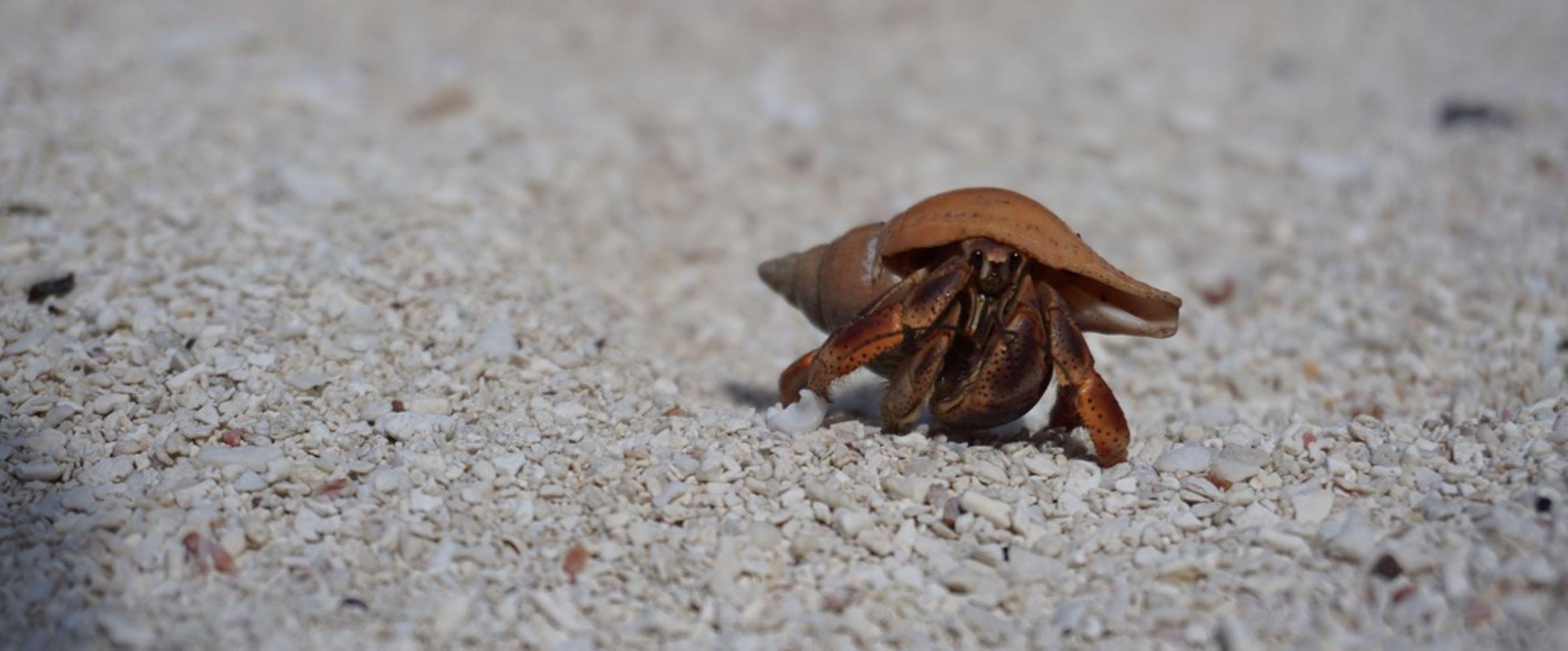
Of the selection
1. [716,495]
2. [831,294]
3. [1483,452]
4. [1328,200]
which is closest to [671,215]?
[831,294]

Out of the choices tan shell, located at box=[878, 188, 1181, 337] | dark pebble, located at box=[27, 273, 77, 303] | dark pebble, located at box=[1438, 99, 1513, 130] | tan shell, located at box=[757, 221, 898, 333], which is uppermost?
dark pebble, located at box=[1438, 99, 1513, 130]

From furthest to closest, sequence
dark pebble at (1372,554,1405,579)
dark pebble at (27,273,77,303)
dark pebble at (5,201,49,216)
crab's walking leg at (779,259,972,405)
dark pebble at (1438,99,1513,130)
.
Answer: dark pebble at (1438,99,1513,130) < dark pebble at (5,201,49,216) < dark pebble at (27,273,77,303) < crab's walking leg at (779,259,972,405) < dark pebble at (1372,554,1405,579)

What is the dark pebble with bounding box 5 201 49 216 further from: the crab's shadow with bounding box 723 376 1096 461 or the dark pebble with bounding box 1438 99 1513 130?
the dark pebble with bounding box 1438 99 1513 130

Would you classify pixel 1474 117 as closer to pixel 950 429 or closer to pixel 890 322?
pixel 950 429

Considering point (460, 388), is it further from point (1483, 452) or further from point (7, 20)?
point (7, 20)

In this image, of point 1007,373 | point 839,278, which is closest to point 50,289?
point 839,278

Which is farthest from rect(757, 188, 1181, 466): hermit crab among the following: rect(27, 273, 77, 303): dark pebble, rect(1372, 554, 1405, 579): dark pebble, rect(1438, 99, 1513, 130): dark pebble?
rect(1438, 99, 1513, 130): dark pebble

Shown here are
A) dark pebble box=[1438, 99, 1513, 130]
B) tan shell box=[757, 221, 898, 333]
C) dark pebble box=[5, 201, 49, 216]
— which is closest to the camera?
tan shell box=[757, 221, 898, 333]
